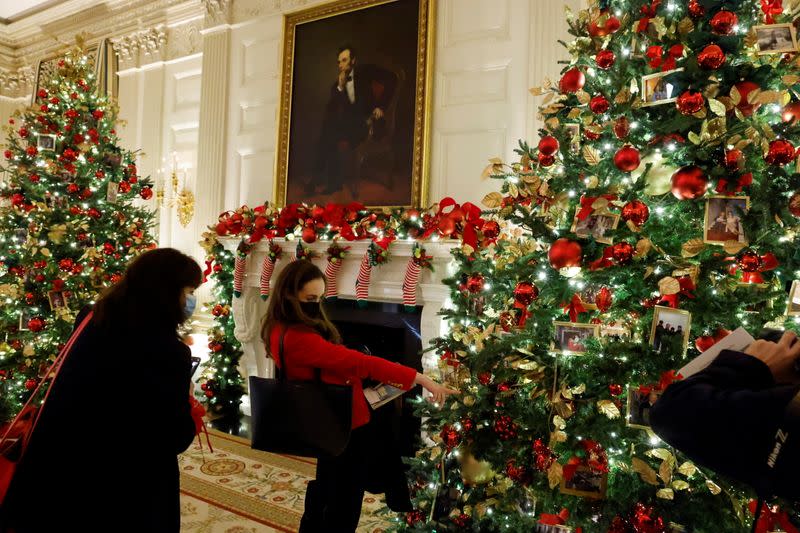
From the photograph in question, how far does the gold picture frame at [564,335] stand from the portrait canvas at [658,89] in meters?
0.79

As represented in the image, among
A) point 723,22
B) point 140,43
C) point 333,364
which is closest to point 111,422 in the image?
point 333,364

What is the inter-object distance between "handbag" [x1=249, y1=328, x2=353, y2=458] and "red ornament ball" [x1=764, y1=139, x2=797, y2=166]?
1623 millimetres

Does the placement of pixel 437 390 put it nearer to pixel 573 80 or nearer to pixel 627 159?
pixel 627 159

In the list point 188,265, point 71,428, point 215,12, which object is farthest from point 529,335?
point 215,12

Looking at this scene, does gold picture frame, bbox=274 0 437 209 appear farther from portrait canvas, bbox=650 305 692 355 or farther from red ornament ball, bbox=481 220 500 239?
portrait canvas, bbox=650 305 692 355

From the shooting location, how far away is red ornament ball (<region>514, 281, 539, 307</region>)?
1.98 meters

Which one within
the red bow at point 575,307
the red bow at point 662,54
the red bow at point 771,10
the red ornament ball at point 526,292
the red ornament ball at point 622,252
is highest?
the red bow at point 771,10

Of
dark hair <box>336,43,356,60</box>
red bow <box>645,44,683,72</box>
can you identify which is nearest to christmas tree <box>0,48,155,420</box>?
dark hair <box>336,43,356,60</box>

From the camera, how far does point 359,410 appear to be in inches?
85.7

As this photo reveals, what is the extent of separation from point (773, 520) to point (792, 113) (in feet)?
4.09

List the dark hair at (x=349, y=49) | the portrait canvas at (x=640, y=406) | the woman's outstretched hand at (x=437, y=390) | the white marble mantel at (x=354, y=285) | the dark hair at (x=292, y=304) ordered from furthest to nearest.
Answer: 1. the dark hair at (x=349, y=49)
2. the white marble mantel at (x=354, y=285)
3. the woman's outstretched hand at (x=437, y=390)
4. the dark hair at (x=292, y=304)
5. the portrait canvas at (x=640, y=406)

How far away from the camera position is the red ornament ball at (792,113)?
1568 mm

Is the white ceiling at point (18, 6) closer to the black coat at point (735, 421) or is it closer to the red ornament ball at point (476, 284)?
the red ornament ball at point (476, 284)

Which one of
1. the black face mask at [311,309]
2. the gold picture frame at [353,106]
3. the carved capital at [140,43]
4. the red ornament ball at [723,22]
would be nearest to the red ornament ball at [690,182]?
the red ornament ball at [723,22]
